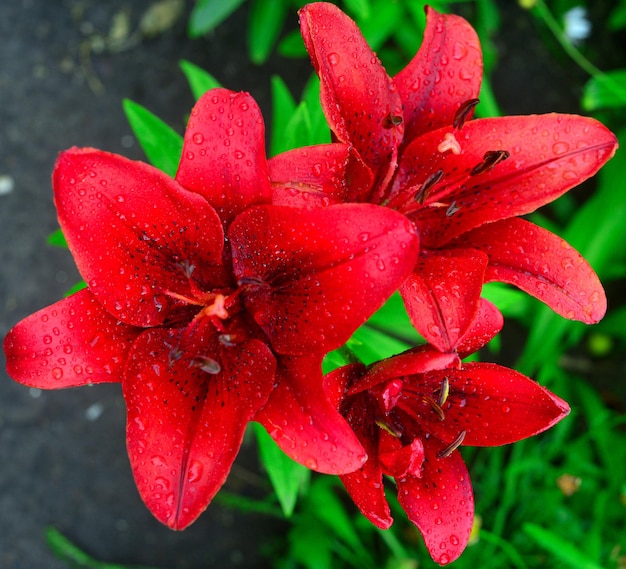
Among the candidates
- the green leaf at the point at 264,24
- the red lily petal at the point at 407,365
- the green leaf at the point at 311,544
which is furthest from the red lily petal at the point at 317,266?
the green leaf at the point at 311,544

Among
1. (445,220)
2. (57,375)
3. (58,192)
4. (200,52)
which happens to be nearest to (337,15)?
(445,220)

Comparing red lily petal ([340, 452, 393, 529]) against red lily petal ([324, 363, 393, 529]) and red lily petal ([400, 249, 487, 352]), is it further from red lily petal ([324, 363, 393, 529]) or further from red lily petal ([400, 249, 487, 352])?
red lily petal ([400, 249, 487, 352])

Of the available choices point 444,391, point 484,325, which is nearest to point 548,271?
point 484,325

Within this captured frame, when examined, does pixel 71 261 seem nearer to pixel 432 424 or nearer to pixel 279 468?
pixel 279 468

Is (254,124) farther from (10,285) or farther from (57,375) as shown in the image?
(10,285)

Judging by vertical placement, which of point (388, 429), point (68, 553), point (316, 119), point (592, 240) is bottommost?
point (68, 553)

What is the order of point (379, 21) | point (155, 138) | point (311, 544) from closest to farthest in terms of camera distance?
point (155, 138) → point (379, 21) → point (311, 544)
